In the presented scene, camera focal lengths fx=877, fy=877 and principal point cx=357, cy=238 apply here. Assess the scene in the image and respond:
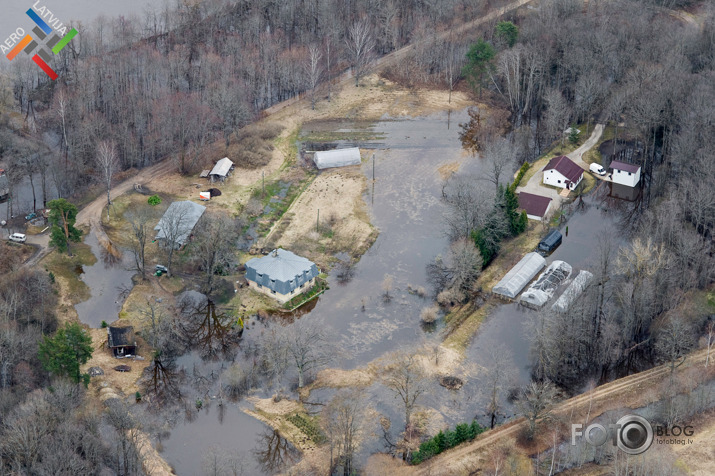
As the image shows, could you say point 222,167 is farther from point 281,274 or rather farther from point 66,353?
point 66,353

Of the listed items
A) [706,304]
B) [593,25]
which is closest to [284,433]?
[706,304]

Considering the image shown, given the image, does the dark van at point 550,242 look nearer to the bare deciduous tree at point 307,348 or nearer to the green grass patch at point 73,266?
the bare deciduous tree at point 307,348

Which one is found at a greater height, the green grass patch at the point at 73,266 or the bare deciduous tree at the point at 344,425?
the green grass patch at the point at 73,266

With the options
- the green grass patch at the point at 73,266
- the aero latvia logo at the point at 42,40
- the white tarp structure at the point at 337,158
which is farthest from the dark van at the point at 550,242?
the aero latvia logo at the point at 42,40

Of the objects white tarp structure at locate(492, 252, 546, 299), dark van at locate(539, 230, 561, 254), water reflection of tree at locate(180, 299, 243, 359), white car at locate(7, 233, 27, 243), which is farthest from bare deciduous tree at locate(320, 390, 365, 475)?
white car at locate(7, 233, 27, 243)

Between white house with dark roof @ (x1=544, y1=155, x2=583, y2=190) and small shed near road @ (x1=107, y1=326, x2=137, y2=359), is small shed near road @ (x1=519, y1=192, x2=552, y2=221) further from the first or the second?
small shed near road @ (x1=107, y1=326, x2=137, y2=359)

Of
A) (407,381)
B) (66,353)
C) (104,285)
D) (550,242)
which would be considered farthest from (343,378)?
(550,242)
